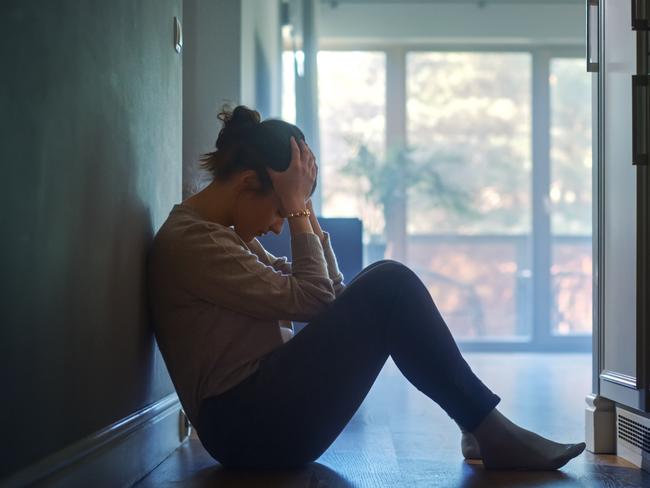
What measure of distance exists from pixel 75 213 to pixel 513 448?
42.6 inches

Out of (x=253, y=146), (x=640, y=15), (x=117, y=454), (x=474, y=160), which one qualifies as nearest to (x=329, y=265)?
(x=253, y=146)

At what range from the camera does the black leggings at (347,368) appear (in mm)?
1795

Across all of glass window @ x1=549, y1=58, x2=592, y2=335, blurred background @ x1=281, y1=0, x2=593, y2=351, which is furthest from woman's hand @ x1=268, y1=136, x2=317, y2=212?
glass window @ x1=549, y1=58, x2=592, y2=335

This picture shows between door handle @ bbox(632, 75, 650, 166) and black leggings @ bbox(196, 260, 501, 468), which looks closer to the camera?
black leggings @ bbox(196, 260, 501, 468)

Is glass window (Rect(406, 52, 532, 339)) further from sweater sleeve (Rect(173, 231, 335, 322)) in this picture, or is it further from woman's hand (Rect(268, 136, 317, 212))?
sweater sleeve (Rect(173, 231, 335, 322))

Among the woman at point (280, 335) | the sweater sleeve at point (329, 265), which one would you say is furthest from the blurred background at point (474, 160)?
the woman at point (280, 335)

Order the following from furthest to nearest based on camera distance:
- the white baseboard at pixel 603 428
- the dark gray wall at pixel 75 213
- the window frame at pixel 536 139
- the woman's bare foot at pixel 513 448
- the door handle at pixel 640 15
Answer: the window frame at pixel 536 139 → the white baseboard at pixel 603 428 → the door handle at pixel 640 15 → the woman's bare foot at pixel 513 448 → the dark gray wall at pixel 75 213

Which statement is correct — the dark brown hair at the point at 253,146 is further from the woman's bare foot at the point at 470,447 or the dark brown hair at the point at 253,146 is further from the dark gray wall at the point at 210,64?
the dark gray wall at the point at 210,64

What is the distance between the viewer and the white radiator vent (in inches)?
80.6

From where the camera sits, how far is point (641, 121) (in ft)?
6.74

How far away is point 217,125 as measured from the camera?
3.24m

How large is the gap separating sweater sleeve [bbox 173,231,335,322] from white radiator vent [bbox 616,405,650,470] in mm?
854

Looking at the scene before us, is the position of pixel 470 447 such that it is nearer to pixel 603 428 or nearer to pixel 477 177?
pixel 603 428

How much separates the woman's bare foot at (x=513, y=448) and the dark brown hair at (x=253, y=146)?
73cm
